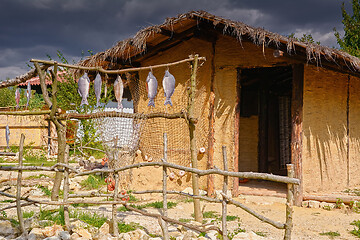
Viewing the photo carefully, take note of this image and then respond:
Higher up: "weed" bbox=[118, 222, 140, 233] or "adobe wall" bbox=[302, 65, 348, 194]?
"adobe wall" bbox=[302, 65, 348, 194]

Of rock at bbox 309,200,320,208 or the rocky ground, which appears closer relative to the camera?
the rocky ground

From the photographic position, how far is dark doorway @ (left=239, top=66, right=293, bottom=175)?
313 inches

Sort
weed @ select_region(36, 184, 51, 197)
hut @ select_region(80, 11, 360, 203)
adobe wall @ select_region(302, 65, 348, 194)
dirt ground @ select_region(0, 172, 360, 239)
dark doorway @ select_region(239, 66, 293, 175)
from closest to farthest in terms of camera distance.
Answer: dirt ground @ select_region(0, 172, 360, 239), hut @ select_region(80, 11, 360, 203), adobe wall @ select_region(302, 65, 348, 194), weed @ select_region(36, 184, 51, 197), dark doorway @ select_region(239, 66, 293, 175)

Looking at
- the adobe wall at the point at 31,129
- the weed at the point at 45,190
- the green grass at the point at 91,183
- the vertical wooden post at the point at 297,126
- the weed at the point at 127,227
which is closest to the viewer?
the weed at the point at 127,227

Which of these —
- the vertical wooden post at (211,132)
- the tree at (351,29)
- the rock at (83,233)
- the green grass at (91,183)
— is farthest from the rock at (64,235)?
the tree at (351,29)

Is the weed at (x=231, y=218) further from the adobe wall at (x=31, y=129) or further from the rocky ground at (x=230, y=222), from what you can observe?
the adobe wall at (x=31, y=129)

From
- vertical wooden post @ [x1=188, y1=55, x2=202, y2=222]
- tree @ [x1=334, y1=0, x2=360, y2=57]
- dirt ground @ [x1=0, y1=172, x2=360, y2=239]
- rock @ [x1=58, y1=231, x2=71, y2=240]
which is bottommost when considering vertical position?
dirt ground @ [x1=0, y1=172, x2=360, y2=239]

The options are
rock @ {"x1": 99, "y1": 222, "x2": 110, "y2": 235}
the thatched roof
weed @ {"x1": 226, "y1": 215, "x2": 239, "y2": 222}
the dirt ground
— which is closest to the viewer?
rock @ {"x1": 99, "y1": 222, "x2": 110, "y2": 235}

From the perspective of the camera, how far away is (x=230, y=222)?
4.34m

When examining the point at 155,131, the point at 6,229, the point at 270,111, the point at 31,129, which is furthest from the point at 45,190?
the point at 31,129

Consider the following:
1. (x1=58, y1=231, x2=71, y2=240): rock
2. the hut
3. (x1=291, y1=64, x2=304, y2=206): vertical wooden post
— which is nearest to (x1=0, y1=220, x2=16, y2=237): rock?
(x1=58, y1=231, x2=71, y2=240): rock

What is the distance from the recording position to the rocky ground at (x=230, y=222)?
10.9 feet

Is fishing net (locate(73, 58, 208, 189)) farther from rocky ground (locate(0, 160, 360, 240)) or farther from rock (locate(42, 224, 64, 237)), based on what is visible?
rock (locate(42, 224, 64, 237))

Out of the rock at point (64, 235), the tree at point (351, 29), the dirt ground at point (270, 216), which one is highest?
the tree at point (351, 29)
